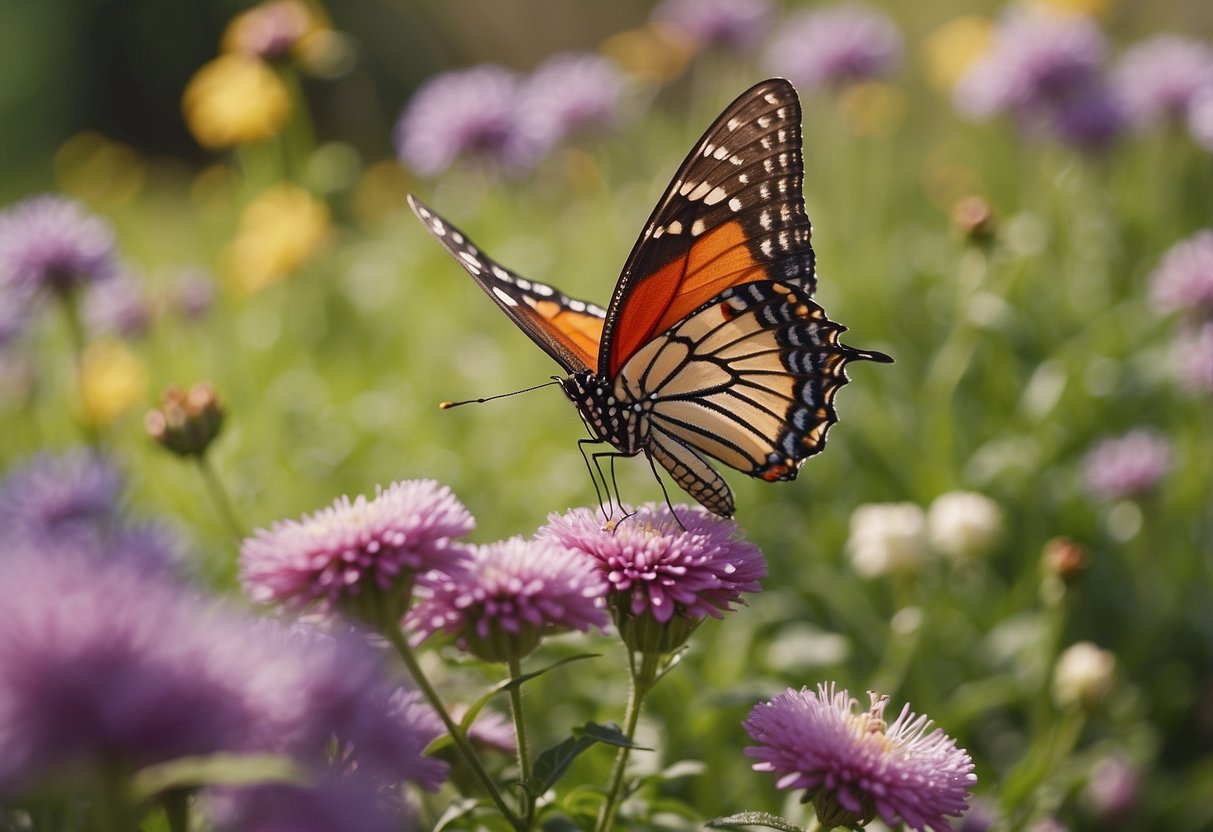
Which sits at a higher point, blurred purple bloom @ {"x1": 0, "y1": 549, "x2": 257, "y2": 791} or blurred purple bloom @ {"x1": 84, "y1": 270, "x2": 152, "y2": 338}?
blurred purple bloom @ {"x1": 84, "y1": 270, "x2": 152, "y2": 338}

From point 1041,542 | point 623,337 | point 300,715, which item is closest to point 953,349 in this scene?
point 1041,542

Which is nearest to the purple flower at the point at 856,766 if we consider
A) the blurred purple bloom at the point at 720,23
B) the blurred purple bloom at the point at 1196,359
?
the blurred purple bloom at the point at 1196,359

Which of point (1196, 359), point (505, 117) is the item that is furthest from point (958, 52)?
point (1196, 359)

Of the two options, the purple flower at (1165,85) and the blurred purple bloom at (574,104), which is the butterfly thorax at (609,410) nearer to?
the blurred purple bloom at (574,104)

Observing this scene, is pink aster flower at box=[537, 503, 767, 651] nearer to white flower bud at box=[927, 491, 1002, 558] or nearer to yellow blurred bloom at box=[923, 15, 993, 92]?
white flower bud at box=[927, 491, 1002, 558]

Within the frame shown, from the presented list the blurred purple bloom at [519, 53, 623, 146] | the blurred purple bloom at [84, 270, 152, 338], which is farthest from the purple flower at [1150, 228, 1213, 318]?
the blurred purple bloom at [84, 270, 152, 338]

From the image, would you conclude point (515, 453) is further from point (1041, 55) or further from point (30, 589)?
point (30, 589)
